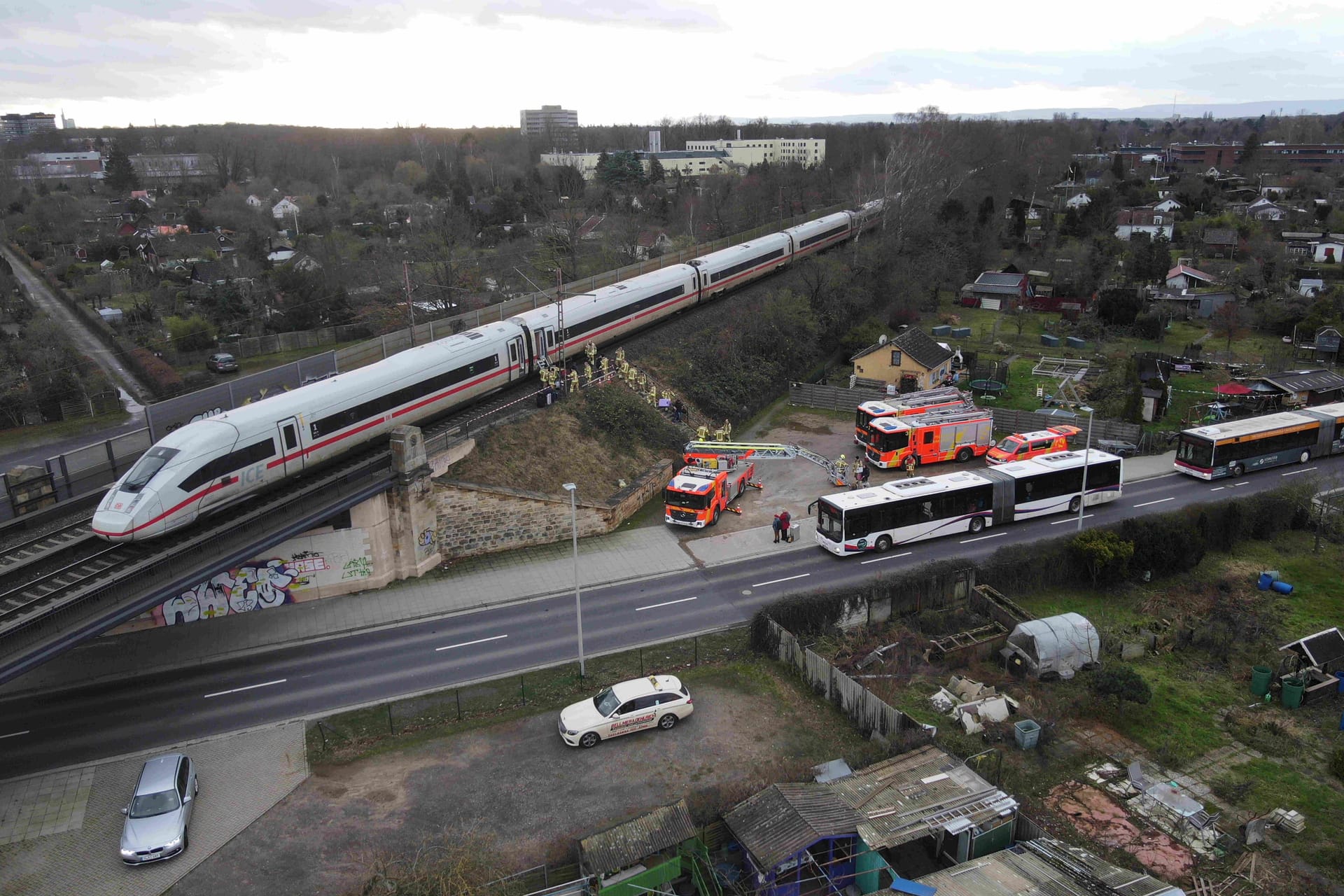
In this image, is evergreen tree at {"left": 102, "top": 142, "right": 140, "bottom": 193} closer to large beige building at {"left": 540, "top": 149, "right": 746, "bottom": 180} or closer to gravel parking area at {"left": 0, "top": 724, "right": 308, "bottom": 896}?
large beige building at {"left": 540, "top": 149, "right": 746, "bottom": 180}

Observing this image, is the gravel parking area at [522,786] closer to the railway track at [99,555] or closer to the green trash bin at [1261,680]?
the railway track at [99,555]

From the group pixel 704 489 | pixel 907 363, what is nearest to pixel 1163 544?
pixel 704 489

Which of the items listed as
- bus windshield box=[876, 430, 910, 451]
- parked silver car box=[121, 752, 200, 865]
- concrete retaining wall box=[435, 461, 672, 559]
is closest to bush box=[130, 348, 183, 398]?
concrete retaining wall box=[435, 461, 672, 559]

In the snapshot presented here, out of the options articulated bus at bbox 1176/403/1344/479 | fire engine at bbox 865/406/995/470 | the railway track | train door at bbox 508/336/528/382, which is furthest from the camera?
fire engine at bbox 865/406/995/470

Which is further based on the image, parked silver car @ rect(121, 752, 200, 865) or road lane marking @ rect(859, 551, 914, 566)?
road lane marking @ rect(859, 551, 914, 566)

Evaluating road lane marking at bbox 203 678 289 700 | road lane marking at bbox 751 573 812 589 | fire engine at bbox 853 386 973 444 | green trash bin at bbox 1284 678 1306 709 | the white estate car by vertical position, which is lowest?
green trash bin at bbox 1284 678 1306 709

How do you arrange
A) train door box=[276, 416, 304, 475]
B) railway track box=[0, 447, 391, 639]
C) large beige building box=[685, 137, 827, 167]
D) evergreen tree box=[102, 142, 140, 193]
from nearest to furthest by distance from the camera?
1. railway track box=[0, 447, 391, 639]
2. train door box=[276, 416, 304, 475]
3. evergreen tree box=[102, 142, 140, 193]
4. large beige building box=[685, 137, 827, 167]

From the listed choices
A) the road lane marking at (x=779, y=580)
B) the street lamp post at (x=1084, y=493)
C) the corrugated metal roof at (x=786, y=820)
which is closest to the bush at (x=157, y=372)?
the road lane marking at (x=779, y=580)
